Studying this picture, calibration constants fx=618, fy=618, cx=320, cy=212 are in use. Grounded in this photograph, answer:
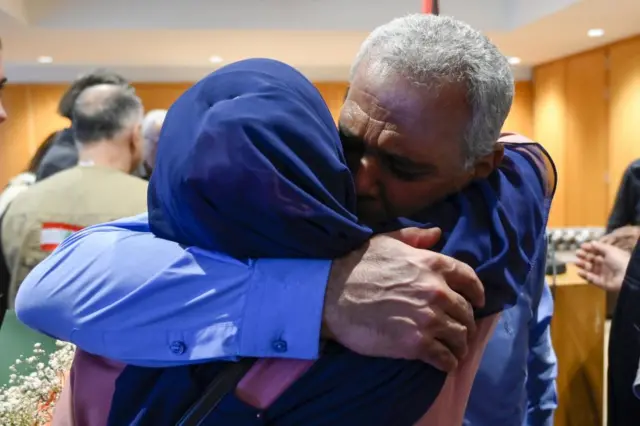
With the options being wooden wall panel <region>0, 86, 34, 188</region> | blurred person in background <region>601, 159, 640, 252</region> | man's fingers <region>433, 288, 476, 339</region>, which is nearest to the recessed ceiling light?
blurred person in background <region>601, 159, 640, 252</region>

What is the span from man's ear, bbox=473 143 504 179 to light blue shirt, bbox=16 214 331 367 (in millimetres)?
240

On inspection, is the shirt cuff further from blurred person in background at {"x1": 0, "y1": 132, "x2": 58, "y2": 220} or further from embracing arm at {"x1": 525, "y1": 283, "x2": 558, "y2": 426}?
blurred person in background at {"x1": 0, "y1": 132, "x2": 58, "y2": 220}

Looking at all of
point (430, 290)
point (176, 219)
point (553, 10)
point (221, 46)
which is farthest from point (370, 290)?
point (221, 46)

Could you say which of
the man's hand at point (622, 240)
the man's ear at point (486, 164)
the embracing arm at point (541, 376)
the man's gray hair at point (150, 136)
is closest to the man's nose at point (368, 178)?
the man's ear at point (486, 164)

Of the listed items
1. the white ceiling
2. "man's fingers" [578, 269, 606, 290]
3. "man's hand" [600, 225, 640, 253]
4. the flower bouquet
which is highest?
the white ceiling

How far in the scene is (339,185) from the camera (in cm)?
53

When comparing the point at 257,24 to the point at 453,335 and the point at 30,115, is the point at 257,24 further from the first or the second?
the point at 453,335

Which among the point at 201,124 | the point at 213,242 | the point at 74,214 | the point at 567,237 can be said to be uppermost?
the point at 201,124

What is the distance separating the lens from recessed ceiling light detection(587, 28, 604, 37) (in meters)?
4.47

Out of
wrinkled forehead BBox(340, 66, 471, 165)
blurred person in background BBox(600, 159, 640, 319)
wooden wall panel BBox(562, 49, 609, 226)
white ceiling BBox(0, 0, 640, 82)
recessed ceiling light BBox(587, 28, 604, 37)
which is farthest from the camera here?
wooden wall panel BBox(562, 49, 609, 226)

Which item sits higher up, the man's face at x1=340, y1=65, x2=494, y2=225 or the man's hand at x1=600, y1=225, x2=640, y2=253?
the man's face at x1=340, y1=65, x2=494, y2=225

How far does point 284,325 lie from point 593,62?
5.44 m

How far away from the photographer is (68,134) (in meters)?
2.44

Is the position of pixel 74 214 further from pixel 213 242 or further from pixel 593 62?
pixel 593 62
